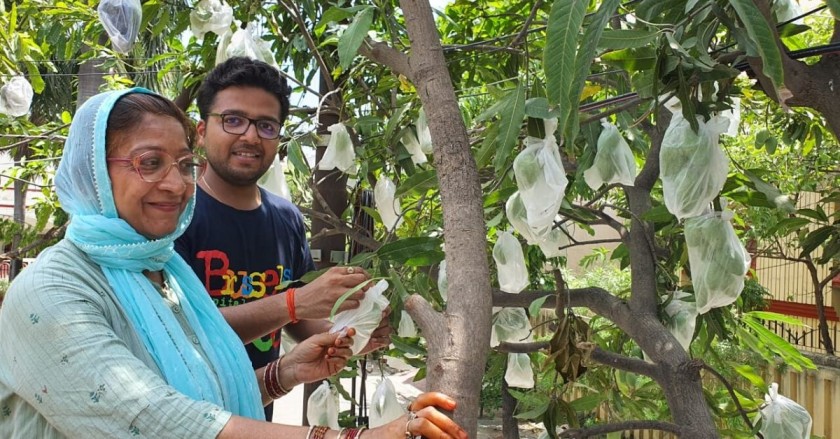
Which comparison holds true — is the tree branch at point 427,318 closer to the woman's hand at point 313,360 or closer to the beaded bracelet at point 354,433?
the beaded bracelet at point 354,433

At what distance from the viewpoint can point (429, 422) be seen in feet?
2.81

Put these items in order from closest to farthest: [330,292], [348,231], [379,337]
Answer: [330,292] < [379,337] < [348,231]

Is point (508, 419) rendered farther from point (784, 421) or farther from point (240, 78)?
point (240, 78)

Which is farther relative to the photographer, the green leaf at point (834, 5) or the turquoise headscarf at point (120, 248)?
the turquoise headscarf at point (120, 248)

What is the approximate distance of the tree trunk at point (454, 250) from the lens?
35.9 inches

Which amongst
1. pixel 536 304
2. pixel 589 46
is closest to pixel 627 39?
pixel 589 46

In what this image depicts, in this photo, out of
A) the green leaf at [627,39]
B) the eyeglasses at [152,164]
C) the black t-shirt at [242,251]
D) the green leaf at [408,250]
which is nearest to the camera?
the green leaf at [627,39]

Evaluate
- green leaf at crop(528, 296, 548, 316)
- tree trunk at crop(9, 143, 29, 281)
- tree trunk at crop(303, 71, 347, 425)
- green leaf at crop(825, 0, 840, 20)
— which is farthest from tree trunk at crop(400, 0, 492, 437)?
tree trunk at crop(9, 143, 29, 281)

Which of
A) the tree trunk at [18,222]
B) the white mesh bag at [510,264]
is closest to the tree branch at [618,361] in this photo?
the white mesh bag at [510,264]

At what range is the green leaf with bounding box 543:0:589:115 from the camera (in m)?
0.79

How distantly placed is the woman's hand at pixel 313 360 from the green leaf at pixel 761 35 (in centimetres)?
90

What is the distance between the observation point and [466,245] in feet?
3.22

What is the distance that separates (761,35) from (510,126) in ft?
1.59

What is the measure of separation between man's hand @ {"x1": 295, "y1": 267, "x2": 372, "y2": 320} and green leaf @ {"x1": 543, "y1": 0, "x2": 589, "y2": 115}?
23.1 inches
